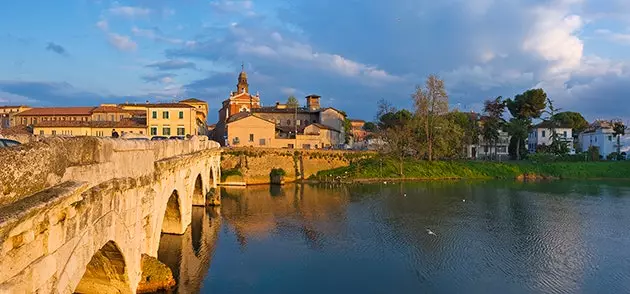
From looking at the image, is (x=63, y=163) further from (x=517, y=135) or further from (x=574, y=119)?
(x=574, y=119)

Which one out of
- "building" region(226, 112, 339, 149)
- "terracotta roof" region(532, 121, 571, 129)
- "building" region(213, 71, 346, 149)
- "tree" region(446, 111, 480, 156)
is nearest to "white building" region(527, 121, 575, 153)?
"terracotta roof" region(532, 121, 571, 129)

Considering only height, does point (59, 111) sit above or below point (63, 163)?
above

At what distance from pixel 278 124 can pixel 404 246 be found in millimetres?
57426

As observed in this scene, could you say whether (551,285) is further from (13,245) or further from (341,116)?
(341,116)

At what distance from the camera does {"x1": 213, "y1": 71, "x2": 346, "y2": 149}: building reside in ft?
226

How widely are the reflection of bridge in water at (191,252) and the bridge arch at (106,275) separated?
18.3 feet

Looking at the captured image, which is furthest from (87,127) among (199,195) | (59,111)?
(199,195)

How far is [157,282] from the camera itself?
17250 mm

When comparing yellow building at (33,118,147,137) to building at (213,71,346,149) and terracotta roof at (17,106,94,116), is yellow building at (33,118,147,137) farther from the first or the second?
building at (213,71,346,149)

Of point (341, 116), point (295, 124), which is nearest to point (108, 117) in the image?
point (295, 124)

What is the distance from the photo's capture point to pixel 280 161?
205 ft

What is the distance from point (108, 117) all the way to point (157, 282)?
6412 cm

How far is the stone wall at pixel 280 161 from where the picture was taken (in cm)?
6025

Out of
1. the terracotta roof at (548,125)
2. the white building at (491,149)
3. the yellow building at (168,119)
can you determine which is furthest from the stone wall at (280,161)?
the terracotta roof at (548,125)
